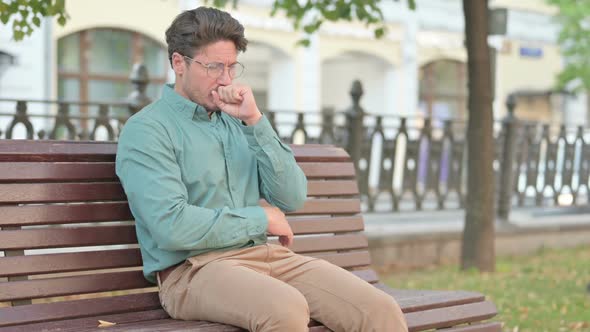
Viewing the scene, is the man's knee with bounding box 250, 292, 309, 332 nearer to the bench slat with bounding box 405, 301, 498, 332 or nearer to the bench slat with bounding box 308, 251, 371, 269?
the bench slat with bounding box 405, 301, 498, 332

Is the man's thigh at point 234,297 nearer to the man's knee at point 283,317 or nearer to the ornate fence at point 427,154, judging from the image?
the man's knee at point 283,317

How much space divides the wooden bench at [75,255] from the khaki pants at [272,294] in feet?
0.23

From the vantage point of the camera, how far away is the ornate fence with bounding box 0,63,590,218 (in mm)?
9906

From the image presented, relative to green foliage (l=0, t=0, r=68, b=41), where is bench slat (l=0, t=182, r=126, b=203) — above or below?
below

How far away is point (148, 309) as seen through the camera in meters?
4.05

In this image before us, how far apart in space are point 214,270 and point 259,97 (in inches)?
946

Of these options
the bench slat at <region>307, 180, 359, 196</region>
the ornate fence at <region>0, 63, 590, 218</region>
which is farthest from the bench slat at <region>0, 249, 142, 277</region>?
the ornate fence at <region>0, 63, 590, 218</region>

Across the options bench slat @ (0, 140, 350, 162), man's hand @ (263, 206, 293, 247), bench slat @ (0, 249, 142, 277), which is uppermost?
bench slat @ (0, 140, 350, 162)

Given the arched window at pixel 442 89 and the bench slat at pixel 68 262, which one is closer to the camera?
the bench slat at pixel 68 262

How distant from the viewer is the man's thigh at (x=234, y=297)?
3461mm

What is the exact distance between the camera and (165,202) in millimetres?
3555

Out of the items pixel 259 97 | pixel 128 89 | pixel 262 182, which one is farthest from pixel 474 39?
pixel 259 97

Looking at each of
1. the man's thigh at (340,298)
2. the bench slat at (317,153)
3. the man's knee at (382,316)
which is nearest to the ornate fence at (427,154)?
the bench slat at (317,153)

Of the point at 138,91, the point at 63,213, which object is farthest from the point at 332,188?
the point at 138,91
